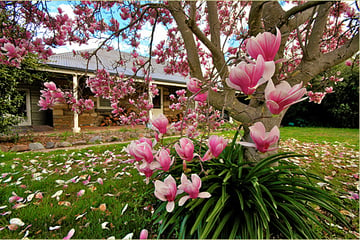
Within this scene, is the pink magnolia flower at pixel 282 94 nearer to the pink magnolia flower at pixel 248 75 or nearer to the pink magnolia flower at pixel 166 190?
the pink magnolia flower at pixel 248 75

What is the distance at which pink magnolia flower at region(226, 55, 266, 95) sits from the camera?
1.69ft

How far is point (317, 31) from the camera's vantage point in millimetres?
1723

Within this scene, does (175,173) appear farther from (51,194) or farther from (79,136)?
(79,136)

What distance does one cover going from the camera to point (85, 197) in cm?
168

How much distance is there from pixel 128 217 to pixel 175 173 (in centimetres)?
47

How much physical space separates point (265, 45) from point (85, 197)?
74.2 inches

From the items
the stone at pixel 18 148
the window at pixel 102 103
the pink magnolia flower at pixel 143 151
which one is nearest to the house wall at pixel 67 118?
the window at pixel 102 103

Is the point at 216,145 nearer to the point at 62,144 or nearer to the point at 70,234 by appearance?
the point at 70,234

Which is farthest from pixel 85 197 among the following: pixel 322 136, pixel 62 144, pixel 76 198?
pixel 322 136

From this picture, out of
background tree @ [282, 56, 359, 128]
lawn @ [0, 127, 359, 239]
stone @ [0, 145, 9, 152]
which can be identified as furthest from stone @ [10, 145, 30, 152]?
background tree @ [282, 56, 359, 128]

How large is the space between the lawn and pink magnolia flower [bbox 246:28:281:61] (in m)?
1.05

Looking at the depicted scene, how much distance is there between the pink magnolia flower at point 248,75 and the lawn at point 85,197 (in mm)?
1046

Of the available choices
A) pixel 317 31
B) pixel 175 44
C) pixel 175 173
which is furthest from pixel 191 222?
pixel 175 44

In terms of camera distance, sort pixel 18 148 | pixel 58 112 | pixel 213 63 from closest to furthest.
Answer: pixel 213 63
pixel 18 148
pixel 58 112
